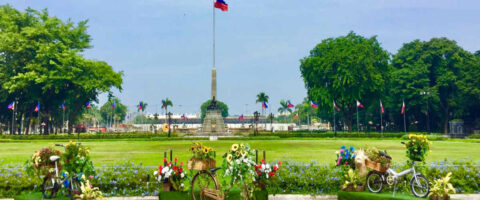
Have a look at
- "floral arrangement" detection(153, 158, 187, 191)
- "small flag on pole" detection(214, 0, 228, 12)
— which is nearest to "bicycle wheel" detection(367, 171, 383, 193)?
"floral arrangement" detection(153, 158, 187, 191)

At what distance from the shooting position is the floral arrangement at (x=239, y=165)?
802 centimetres

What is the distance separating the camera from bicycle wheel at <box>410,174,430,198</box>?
27.4 ft

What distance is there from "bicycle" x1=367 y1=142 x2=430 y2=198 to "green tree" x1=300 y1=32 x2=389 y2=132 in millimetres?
48479

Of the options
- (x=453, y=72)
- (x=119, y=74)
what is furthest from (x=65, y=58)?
(x=453, y=72)

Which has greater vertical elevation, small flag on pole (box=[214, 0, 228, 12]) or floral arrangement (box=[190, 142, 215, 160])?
small flag on pole (box=[214, 0, 228, 12])

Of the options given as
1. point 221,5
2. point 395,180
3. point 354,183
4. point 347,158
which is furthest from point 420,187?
point 221,5

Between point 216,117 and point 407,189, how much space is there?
169 feet

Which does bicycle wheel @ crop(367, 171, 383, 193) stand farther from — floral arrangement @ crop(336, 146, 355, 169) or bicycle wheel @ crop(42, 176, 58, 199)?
bicycle wheel @ crop(42, 176, 58, 199)

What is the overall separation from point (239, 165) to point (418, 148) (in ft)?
14.3

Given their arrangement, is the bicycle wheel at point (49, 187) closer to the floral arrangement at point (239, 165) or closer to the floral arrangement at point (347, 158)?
the floral arrangement at point (239, 165)

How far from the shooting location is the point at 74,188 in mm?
8742

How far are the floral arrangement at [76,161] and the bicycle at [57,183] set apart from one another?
17 centimetres

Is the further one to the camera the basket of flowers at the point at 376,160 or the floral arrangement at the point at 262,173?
the floral arrangement at the point at 262,173

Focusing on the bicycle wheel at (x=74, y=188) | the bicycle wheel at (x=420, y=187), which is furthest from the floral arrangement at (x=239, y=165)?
the bicycle wheel at (x=420, y=187)
